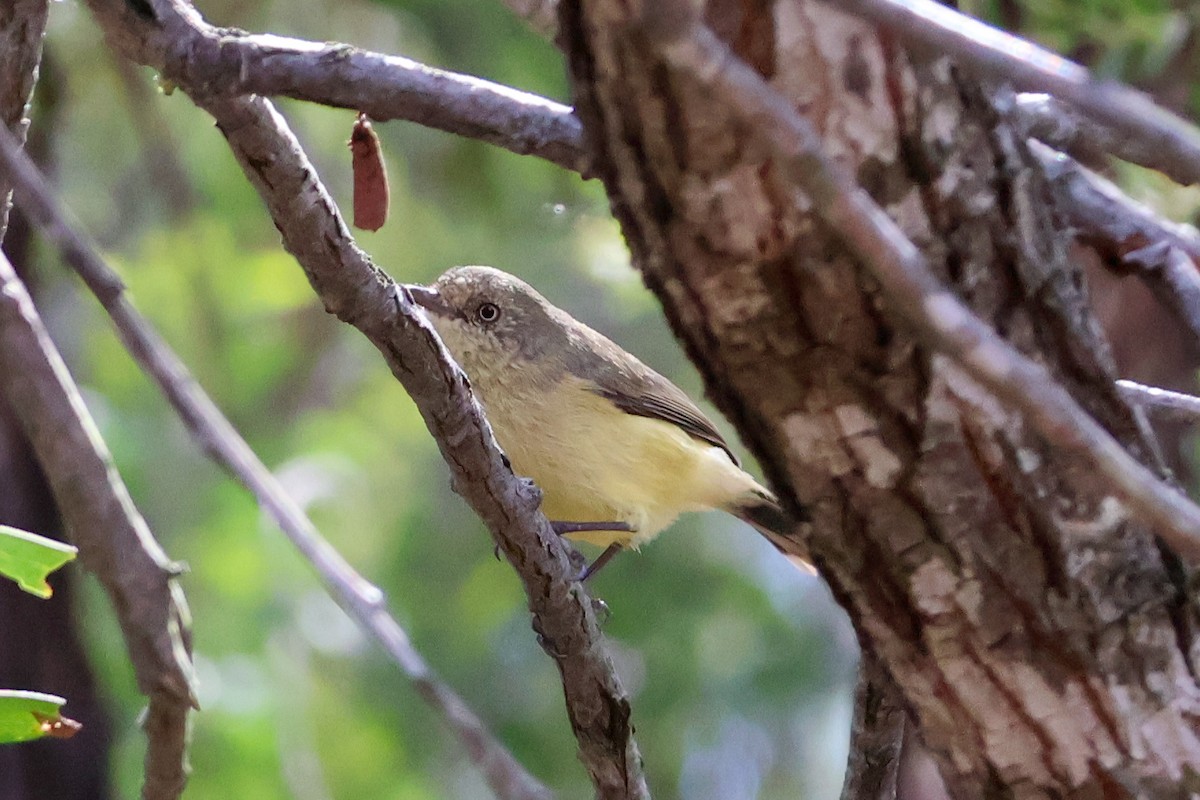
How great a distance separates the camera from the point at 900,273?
1.32 metres

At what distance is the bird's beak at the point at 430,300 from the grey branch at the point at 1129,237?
2379 millimetres

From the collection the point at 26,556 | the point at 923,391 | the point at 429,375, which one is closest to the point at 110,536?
the point at 26,556

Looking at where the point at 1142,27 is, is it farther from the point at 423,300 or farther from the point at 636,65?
the point at 636,65

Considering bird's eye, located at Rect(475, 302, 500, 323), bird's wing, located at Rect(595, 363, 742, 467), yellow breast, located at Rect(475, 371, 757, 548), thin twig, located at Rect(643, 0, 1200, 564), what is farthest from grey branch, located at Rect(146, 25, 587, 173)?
bird's wing, located at Rect(595, 363, 742, 467)

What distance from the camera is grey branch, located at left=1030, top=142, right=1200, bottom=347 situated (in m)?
2.60

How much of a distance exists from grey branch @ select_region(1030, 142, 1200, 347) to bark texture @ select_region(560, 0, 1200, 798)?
2.35 ft

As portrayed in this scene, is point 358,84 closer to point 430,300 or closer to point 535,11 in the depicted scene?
point 535,11

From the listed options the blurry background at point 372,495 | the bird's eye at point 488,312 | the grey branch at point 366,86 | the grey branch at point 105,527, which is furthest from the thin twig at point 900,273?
the blurry background at point 372,495

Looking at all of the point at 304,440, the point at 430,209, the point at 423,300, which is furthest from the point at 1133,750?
the point at 430,209

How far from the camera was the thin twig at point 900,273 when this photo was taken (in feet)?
4.21

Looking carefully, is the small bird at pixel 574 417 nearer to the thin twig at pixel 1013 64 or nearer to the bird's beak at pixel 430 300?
the bird's beak at pixel 430 300

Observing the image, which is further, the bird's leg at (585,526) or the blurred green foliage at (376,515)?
the blurred green foliage at (376,515)

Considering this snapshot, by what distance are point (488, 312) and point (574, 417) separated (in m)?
0.48

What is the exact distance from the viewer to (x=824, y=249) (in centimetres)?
171
